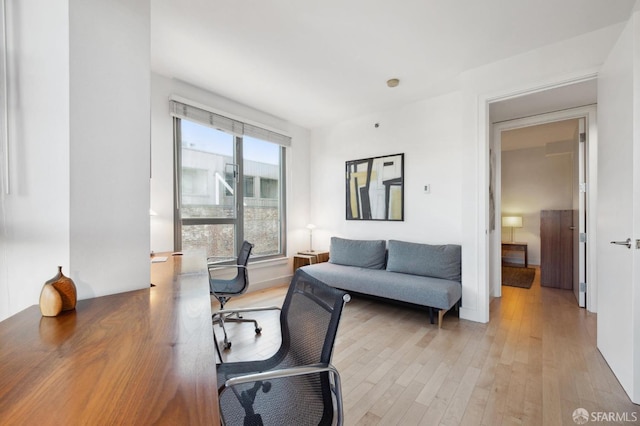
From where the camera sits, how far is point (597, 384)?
183 cm

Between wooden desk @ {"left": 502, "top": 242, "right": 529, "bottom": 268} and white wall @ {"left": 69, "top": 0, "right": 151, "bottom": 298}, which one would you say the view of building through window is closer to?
white wall @ {"left": 69, "top": 0, "right": 151, "bottom": 298}

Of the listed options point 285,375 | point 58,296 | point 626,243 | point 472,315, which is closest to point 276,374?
point 285,375

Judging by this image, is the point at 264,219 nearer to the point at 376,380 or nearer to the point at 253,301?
the point at 253,301

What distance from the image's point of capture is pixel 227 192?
12.6 ft

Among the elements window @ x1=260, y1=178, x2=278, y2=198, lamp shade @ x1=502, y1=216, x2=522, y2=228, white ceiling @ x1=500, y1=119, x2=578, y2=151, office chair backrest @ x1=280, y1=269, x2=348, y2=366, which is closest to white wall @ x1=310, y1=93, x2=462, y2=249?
window @ x1=260, y1=178, x2=278, y2=198

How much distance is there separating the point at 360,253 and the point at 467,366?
2.03 m

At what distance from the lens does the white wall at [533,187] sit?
18.1 feet

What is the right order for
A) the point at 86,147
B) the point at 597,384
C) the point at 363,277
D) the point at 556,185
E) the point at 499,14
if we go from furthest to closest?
the point at 556,185 < the point at 363,277 < the point at 499,14 < the point at 597,384 < the point at 86,147

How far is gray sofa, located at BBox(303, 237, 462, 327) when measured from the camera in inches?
113

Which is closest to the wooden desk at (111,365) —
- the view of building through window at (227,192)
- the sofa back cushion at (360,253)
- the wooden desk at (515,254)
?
the view of building through window at (227,192)

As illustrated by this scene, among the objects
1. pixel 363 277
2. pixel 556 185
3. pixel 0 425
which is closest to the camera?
pixel 0 425

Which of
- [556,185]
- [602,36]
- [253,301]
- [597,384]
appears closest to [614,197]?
[597,384]

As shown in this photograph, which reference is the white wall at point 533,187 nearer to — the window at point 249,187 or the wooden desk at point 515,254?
the wooden desk at point 515,254

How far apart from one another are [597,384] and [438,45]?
284 centimetres
